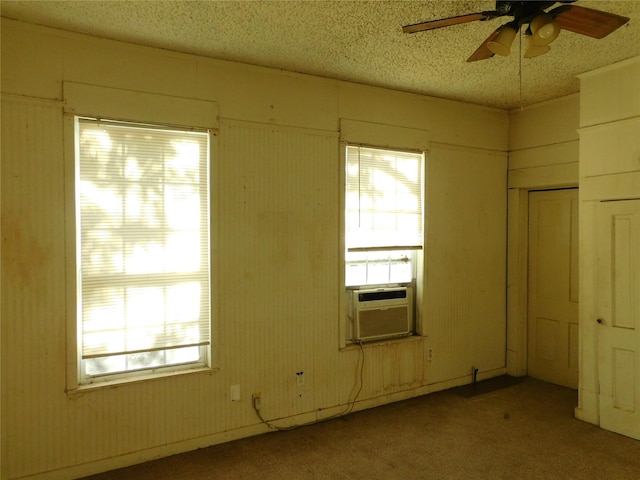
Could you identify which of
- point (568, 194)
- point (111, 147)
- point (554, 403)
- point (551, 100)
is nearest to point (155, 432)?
point (111, 147)

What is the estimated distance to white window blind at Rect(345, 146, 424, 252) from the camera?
154 inches

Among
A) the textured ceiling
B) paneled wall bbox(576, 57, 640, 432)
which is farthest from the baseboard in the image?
the textured ceiling

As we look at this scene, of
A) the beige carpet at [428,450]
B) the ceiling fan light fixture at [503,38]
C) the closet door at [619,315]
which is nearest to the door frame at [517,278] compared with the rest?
the beige carpet at [428,450]

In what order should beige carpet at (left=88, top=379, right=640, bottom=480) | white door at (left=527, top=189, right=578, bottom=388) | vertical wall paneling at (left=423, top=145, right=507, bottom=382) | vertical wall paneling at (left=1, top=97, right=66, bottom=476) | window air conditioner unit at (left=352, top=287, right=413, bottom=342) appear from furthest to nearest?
white door at (left=527, top=189, right=578, bottom=388), vertical wall paneling at (left=423, top=145, right=507, bottom=382), window air conditioner unit at (left=352, top=287, right=413, bottom=342), beige carpet at (left=88, top=379, right=640, bottom=480), vertical wall paneling at (left=1, top=97, right=66, bottom=476)

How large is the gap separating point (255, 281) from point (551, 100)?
3.39m

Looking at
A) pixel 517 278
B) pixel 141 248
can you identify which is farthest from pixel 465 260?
pixel 141 248

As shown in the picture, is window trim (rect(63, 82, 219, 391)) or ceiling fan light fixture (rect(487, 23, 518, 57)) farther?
window trim (rect(63, 82, 219, 391))

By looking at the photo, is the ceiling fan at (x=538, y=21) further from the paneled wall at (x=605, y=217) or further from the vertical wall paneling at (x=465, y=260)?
the vertical wall paneling at (x=465, y=260)

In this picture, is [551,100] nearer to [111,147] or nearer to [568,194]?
[568,194]

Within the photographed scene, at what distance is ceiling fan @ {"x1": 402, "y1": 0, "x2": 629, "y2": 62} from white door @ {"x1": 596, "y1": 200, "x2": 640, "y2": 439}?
187 cm

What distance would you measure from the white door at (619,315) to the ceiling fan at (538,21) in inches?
73.7

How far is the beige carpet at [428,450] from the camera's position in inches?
116

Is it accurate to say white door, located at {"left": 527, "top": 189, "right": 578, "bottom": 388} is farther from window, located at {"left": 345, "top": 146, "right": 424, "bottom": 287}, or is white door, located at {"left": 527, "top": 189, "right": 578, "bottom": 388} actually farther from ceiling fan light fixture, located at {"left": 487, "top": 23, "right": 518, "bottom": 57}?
ceiling fan light fixture, located at {"left": 487, "top": 23, "right": 518, "bottom": 57}

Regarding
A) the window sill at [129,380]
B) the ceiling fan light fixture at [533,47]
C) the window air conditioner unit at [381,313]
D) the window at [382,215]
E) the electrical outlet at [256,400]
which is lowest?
the electrical outlet at [256,400]
